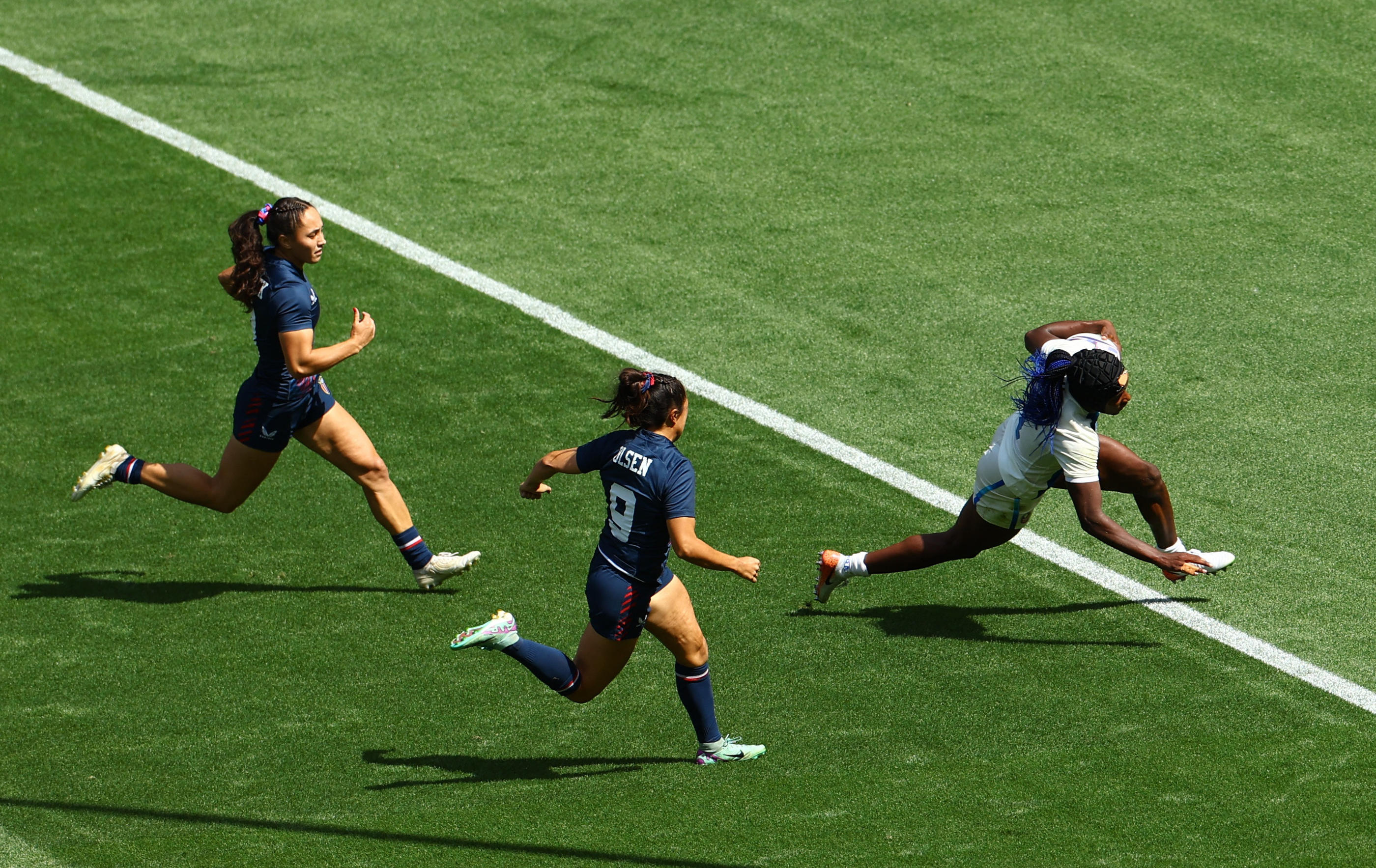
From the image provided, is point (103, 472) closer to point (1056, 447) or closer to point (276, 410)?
point (276, 410)

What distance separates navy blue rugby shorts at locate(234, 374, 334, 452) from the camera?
29.4 feet

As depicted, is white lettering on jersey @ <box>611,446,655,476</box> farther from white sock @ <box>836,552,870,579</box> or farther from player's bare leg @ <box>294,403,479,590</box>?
player's bare leg @ <box>294,403,479,590</box>

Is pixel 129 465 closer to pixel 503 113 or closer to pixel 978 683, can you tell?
pixel 978 683

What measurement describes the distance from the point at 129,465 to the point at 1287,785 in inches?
245

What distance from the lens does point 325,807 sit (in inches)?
294

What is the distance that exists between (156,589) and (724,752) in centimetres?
363

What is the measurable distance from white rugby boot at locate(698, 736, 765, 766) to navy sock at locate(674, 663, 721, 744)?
34 millimetres

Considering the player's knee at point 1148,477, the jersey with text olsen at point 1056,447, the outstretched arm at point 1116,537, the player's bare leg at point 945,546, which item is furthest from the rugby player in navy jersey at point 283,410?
the player's knee at point 1148,477

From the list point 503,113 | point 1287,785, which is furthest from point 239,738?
point 503,113

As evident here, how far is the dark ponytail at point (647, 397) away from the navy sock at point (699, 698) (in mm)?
1122

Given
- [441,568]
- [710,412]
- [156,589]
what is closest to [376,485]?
[441,568]

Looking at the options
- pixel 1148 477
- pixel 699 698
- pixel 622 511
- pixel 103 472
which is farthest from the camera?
pixel 103 472

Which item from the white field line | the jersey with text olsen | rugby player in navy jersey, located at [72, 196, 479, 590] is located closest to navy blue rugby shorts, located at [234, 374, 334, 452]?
rugby player in navy jersey, located at [72, 196, 479, 590]

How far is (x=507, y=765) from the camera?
25.6 ft
